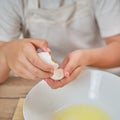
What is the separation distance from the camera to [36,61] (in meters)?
0.64

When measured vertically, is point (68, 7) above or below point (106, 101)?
above

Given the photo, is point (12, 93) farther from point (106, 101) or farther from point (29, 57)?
point (106, 101)

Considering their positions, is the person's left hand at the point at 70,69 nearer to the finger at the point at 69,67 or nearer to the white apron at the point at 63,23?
the finger at the point at 69,67

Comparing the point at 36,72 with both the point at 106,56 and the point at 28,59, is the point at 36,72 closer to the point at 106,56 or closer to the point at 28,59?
the point at 28,59

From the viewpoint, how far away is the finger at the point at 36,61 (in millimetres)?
622

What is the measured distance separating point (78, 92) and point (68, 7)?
27cm

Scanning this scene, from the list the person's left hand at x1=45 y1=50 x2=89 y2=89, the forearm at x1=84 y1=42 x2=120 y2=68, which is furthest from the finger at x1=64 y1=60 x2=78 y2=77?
the forearm at x1=84 y1=42 x2=120 y2=68

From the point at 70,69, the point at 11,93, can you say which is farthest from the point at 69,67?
the point at 11,93

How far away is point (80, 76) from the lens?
0.74 m

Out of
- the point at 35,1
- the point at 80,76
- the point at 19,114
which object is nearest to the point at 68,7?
the point at 35,1

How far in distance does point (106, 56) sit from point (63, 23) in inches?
6.6

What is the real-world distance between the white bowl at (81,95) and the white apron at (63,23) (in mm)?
207

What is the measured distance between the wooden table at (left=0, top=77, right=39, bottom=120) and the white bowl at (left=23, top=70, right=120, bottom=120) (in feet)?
0.18

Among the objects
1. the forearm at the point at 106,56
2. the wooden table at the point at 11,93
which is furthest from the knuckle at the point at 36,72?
the forearm at the point at 106,56
